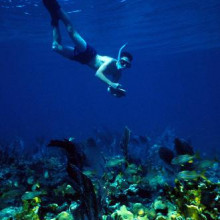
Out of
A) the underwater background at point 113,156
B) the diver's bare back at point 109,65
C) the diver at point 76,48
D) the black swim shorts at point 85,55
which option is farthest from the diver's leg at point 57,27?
the underwater background at point 113,156

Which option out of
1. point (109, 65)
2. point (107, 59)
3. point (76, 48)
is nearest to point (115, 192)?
point (109, 65)

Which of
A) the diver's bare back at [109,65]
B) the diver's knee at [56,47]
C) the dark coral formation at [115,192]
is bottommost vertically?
the dark coral formation at [115,192]

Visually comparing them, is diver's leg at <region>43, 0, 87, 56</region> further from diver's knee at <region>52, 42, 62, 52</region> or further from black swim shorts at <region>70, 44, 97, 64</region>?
black swim shorts at <region>70, 44, 97, 64</region>

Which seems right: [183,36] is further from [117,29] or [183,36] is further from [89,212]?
[89,212]

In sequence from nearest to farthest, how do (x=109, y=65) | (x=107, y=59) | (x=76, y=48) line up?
(x=109, y=65) < (x=107, y=59) < (x=76, y=48)

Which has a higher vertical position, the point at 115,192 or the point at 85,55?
the point at 85,55

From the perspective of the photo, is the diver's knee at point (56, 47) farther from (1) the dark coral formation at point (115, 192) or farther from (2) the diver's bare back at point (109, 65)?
(1) the dark coral formation at point (115, 192)

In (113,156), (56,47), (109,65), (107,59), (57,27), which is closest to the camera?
(109,65)

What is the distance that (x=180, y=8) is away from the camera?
69.4 feet

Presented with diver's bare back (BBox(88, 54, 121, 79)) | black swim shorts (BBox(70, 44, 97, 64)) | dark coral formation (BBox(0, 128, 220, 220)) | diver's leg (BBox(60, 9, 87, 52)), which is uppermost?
diver's leg (BBox(60, 9, 87, 52))

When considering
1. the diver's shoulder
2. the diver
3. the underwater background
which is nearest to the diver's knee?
the diver

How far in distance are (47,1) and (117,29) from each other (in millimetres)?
19332

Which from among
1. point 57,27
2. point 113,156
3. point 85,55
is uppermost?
point 57,27

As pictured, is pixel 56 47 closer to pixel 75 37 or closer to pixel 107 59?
pixel 75 37
